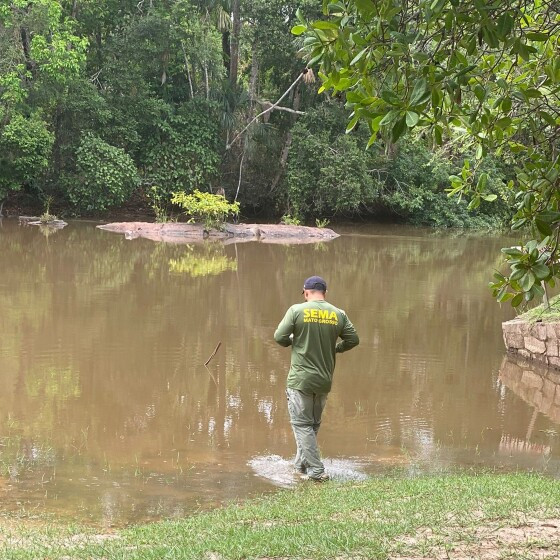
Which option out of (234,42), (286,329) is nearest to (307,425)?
(286,329)

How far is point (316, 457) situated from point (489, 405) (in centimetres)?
363

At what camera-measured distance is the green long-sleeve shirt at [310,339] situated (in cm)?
661

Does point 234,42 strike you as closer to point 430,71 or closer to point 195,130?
point 195,130

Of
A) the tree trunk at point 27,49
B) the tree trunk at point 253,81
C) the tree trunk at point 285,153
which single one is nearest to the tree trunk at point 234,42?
the tree trunk at point 253,81

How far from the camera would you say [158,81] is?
34.5 meters

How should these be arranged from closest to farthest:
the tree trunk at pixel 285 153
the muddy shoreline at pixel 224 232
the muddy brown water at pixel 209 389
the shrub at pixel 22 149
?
the muddy brown water at pixel 209 389
the muddy shoreline at pixel 224 232
the shrub at pixel 22 149
the tree trunk at pixel 285 153

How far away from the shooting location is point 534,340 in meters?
11.4

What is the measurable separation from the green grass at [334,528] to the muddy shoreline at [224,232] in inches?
870

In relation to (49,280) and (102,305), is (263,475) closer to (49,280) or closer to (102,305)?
(102,305)

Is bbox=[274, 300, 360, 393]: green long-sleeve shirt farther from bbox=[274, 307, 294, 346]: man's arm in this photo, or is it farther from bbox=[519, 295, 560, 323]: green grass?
bbox=[519, 295, 560, 323]: green grass

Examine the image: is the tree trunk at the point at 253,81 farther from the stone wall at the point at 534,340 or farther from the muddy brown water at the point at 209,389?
the stone wall at the point at 534,340

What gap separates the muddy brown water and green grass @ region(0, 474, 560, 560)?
821 millimetres

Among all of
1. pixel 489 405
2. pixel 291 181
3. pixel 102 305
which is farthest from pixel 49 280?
pixel 291 181

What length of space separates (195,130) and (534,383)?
24916mm
